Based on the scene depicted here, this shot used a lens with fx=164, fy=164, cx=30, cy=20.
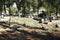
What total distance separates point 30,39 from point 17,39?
3.84 ft

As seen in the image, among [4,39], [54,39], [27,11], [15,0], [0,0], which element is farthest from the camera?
[27,11]

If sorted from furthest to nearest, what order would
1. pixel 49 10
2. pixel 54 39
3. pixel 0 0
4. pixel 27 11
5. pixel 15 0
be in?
pixel 27 11
pixel 49 10
pixel 15 0
pixel 0 0
pixel 54 39

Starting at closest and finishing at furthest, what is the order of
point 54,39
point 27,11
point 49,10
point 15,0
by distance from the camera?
point 54,39 < point 15,0 < point 49,10 < point 27,11

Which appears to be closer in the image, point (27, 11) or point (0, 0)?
point (0, 0)

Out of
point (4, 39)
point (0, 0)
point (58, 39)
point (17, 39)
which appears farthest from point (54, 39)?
point (0, 0)

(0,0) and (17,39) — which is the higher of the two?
(0,0)

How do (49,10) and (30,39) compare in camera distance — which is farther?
(49,10)

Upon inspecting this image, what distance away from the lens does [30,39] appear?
14.3 metres

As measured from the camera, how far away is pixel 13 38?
1419cm

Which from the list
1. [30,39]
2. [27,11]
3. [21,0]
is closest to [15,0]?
[21,0]

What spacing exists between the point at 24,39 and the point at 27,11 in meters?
51.0

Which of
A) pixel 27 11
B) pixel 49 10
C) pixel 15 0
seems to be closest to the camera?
pixel 15 0

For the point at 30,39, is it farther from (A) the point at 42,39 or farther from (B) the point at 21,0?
(B) the point at 21,0

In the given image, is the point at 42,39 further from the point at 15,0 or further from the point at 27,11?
the point at 27,11
